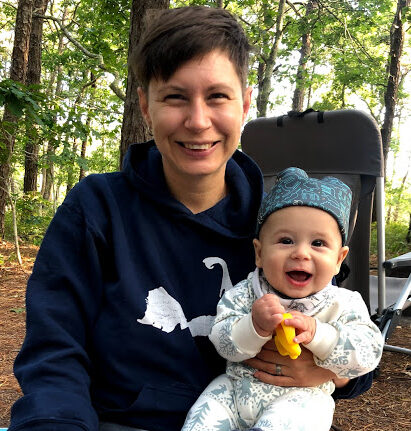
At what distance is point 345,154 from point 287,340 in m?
2.62

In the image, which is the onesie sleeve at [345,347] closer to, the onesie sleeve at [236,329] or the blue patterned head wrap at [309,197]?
the onesie sleeve at [236,329]

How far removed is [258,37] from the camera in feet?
32.0

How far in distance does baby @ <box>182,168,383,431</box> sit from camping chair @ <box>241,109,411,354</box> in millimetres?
2015

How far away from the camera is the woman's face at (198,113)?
1.45 m

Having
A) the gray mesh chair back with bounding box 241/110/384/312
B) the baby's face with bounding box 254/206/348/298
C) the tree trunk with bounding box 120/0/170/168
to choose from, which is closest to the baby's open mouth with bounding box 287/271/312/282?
the baby's face with bounding box 254/206/348/298

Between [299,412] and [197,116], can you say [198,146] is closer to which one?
[197,116]

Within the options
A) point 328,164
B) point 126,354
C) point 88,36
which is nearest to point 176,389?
point 126,354

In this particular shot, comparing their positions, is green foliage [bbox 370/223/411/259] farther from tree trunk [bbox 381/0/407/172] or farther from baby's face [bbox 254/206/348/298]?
baby's face [bbox 254/206/348/298]

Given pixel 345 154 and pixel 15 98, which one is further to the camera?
pixel 15 98

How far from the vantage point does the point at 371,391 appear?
3906 millimetres

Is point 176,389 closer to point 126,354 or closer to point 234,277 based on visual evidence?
point 126,354

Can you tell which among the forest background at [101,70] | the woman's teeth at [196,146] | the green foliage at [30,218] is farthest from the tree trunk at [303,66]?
the woman's teeth at [196,146]

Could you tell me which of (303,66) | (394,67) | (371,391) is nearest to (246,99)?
(371,391)

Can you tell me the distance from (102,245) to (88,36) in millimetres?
8210
